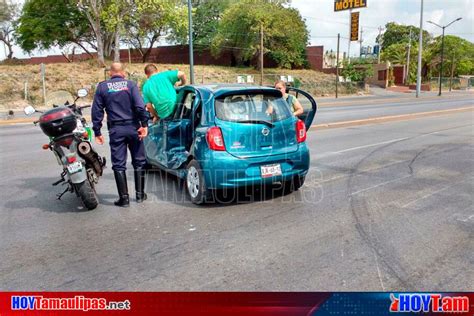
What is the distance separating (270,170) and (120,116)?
6.73 ft

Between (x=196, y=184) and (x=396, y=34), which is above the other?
(x=396, y=34)

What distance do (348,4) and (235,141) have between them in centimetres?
5386

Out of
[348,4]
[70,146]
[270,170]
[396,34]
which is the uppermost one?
[396,34]

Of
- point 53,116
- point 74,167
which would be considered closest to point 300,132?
point 74,167

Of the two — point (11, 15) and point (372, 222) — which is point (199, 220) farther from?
point (11, 15)

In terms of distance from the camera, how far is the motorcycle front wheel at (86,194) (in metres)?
5.34

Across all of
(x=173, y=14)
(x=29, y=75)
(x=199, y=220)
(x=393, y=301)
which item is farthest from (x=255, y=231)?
(x=173, y=14)

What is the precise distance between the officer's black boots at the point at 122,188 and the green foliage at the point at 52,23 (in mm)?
41853

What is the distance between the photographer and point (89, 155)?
5.67 meters

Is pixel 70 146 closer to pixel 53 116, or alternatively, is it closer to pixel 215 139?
pixel 53 116

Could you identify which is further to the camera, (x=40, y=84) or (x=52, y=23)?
(x=52, y=23)

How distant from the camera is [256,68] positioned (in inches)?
2023

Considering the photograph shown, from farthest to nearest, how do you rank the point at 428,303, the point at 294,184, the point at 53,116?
the point at 294,184 → the point at 53,116 → the point at 428,303

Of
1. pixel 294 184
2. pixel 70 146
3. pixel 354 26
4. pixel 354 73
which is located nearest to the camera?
pixel 70 146
